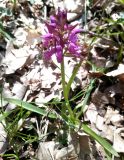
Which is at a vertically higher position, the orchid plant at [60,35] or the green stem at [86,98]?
the orchid plant at [60,35]

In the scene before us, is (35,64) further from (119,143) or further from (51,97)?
(119,143)

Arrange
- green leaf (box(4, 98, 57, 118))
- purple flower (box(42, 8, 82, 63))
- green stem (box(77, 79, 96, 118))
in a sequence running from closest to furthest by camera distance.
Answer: purple flower (box(42, 8, 82, 63)) → green leaf (box(4, 98, 57, 118)) → green stem (box(77, 79, 96, 118))

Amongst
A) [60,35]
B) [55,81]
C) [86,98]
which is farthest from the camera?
[55,81]

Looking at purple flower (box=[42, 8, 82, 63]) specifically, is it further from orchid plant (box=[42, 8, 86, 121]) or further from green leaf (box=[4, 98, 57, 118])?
green leaf (box=[4, 98, 57, 118])

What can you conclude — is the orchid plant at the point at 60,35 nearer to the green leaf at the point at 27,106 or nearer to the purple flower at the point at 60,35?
the purple flower at the point at 60,35

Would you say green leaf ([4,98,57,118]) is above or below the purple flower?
below

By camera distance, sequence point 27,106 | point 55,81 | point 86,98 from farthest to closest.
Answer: point 55,81, point 86,98, point 27,106

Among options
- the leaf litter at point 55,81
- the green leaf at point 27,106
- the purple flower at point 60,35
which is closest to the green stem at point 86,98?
the leaf litter at point 55,81

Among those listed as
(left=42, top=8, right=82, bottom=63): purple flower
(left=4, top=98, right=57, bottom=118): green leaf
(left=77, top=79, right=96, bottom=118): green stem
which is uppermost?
(left=42, top=8, right=82, bottom=63): purple flower

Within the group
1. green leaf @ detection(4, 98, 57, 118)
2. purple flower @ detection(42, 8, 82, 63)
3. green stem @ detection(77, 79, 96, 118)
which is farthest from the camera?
green stem @ detection(77, 79, 96, 118)


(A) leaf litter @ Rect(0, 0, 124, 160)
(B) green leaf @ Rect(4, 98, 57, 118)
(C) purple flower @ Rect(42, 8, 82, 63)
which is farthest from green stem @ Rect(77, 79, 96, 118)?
(C) purple flower @ Rect(42, 8, 82, 63)

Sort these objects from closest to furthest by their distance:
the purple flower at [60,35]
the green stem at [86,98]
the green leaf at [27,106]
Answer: the purple flower at [60,35] → the green leaf at [27,106] → the green stem at [86,98]

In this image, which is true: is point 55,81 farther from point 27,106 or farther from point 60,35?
point 60,35

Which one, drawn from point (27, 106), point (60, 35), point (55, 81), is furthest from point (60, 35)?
point (55, 81)
